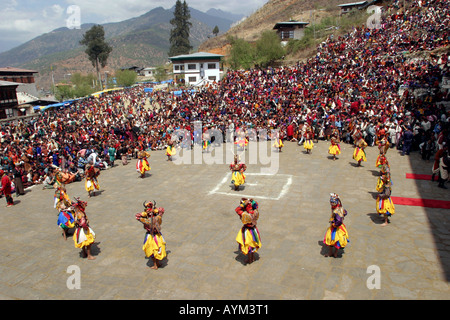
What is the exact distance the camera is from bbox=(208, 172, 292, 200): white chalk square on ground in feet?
38.2

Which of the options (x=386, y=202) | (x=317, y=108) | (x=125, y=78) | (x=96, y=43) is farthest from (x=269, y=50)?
(x=96, y=43)

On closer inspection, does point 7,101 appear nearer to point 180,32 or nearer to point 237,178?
point 237,178

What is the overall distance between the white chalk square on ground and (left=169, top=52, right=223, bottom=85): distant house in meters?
39.8

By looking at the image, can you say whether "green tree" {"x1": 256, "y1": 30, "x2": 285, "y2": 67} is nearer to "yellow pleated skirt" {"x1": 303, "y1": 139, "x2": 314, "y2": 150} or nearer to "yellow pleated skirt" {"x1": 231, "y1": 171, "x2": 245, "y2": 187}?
"yellow pleated skirt" {"x1": 303, "y1": 139, "x2": 314, "y2": 150}

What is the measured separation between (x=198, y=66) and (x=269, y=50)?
15.2m

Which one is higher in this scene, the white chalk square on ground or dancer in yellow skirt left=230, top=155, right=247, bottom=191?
dancer in yellow skirt left=230, top=155, right=247, bottom=191

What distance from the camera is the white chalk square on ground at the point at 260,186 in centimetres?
1166

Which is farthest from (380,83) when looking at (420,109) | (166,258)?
(166,258)

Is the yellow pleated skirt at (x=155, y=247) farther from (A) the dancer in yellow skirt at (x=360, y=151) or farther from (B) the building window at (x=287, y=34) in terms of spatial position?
(B) the building window at (x=287, y=34)

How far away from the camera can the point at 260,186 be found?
12602 millimetres

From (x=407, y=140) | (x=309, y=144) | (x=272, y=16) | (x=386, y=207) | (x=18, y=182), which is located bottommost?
(x=18, y=182)

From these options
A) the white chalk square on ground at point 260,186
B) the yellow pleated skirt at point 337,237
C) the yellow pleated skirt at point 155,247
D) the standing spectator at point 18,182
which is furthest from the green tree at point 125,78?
the yellow pleated skirt at point 337,237

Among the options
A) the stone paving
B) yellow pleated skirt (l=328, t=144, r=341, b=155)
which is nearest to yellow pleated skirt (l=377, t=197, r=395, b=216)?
the stone paving
